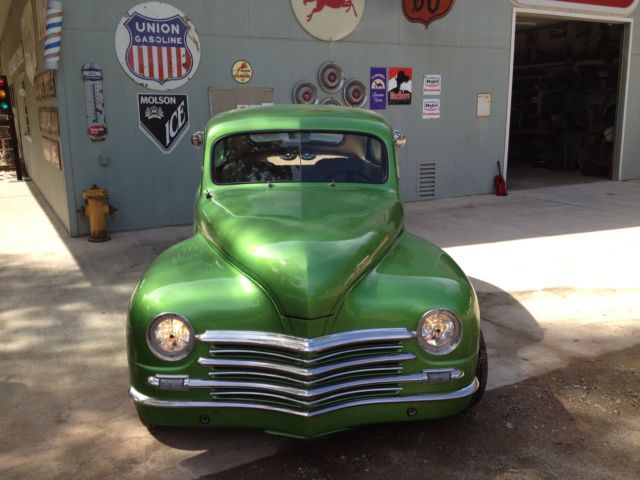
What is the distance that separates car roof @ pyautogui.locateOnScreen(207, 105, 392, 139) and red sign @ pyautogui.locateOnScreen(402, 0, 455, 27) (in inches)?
228

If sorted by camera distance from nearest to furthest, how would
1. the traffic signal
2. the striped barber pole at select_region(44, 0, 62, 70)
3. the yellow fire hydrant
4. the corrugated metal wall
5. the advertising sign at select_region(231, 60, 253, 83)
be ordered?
the striped barber pole at select_region(44, 0, 62, 70) → the yellow fire hydrant → the corrugated metal wall → the advertising sign at select_region(231, 60, 253, 83) → the traffic signal

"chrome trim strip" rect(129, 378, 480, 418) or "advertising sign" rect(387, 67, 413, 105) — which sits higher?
"advertising sign" rect(387, 67, 413, 105)

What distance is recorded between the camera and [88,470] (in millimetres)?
2939

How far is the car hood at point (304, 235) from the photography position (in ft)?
9.28

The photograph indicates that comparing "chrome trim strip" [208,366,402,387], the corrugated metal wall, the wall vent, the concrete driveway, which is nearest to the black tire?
the concrete driveway

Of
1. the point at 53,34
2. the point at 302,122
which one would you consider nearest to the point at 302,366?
the point at 302,122

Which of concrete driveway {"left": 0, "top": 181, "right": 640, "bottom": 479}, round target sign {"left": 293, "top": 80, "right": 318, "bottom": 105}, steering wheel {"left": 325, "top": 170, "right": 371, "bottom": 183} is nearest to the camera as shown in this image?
concrete driveway {"left": 0, "top": 181, "right": 640, "bottom": 479}

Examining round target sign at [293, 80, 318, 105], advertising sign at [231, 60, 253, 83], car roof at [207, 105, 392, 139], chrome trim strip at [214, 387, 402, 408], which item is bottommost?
chrome trim strip at [214, 387, 402, 408]

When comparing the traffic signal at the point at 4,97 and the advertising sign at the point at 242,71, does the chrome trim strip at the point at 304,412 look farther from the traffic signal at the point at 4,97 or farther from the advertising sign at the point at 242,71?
the traffic signal at the point at 4,97

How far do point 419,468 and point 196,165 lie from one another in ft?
21.8

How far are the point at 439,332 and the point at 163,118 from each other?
651cm

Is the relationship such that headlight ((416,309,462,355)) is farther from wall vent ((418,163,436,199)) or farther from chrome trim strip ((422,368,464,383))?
wall vent ((418,163,436,199))

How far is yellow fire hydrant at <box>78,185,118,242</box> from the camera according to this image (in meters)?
7.61

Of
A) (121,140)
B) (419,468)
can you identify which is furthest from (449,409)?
(121,140)
